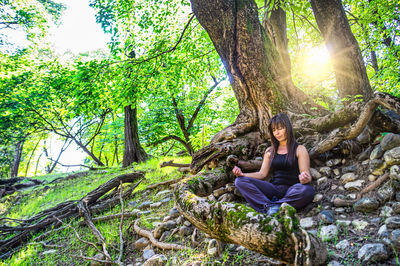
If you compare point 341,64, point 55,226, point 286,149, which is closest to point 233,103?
point 341,64

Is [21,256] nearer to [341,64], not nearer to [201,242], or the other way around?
[201,242]

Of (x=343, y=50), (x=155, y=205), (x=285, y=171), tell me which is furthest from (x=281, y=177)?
(x=343, y=50)

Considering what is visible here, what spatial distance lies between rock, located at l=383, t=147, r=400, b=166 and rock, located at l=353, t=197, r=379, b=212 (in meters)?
0.54

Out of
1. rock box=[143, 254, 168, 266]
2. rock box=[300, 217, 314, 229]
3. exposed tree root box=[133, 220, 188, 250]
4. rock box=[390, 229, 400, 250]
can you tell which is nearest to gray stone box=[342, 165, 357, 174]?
rock box=[300, 217, 314, 229]

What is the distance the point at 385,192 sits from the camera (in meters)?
2.23

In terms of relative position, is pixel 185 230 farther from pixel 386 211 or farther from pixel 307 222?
pixel 386 211

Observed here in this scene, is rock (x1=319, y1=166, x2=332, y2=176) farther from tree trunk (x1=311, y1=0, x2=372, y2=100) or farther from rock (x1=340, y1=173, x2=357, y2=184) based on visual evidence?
tree trunk (x1=311, y1=0, x2=372, y2=100)

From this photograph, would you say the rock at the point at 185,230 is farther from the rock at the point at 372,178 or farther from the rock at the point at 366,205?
the rock at the point at 372,178

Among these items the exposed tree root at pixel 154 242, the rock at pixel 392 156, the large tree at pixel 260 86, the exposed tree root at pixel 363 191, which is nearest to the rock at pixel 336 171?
the large tree at pixel 260 86

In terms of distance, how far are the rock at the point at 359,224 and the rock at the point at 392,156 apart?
33.4 inches

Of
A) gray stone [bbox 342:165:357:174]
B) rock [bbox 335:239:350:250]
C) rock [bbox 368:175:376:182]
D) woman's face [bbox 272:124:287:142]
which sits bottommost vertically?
rock [bbox 335:239:350:250]

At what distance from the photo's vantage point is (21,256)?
11.1ft

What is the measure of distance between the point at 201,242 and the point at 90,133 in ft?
65.9

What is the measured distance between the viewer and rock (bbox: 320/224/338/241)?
2039 millimetres
